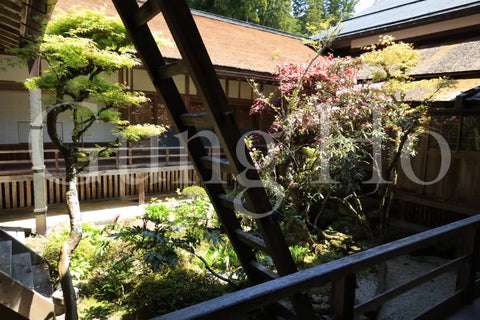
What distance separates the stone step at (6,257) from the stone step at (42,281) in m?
0.47

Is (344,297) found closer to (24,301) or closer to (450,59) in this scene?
(24,301)

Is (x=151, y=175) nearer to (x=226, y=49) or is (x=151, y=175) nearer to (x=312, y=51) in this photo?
(x=226, y=49)

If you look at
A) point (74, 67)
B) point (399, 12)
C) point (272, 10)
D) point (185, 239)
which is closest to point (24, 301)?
point (185, 239)

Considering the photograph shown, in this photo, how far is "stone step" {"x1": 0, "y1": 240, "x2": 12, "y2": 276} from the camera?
13.4 feet

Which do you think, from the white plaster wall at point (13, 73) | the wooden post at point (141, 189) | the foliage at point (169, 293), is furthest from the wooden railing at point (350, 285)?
the white plaster wall at point (13, 73)

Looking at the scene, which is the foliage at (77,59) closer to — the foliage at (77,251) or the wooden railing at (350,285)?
the foliage at (77,251)

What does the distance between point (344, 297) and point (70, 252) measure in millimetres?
3840

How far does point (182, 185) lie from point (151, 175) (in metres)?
Answer: 1.07

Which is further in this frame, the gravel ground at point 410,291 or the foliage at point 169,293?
the gravel ground at point 410,291

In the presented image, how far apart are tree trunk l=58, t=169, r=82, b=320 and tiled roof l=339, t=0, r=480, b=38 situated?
329 inches

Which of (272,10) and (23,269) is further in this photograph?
(272,10)

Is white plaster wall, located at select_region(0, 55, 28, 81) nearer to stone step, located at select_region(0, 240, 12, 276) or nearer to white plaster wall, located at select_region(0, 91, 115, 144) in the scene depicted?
white plaster wall, located at select_region(0, 91, 115, 144)

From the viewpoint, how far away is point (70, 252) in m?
4.32

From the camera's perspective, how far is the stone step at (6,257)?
4070mm
